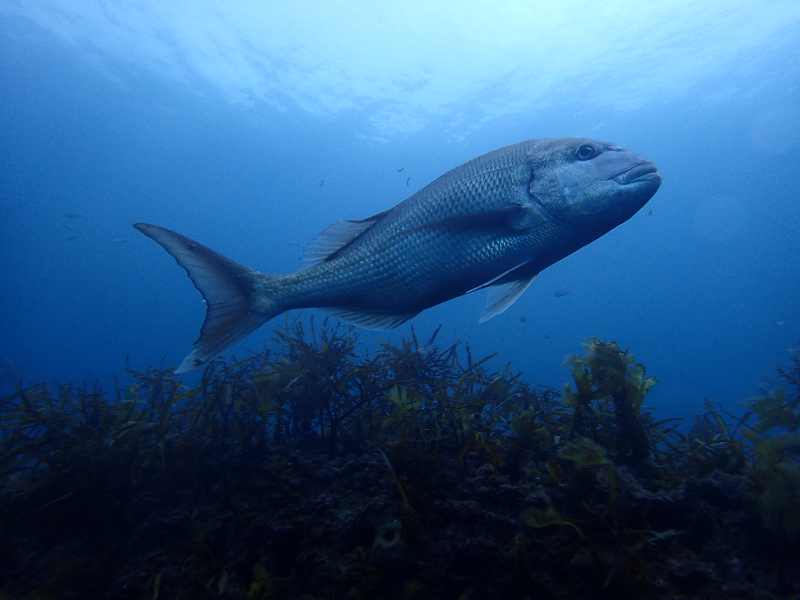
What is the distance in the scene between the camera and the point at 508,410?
11.1 feet

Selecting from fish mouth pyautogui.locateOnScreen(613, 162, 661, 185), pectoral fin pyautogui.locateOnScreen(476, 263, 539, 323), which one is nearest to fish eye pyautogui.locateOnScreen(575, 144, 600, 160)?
fish mouth pyautogui.locateOnScreen(613, 162, 661, 185)

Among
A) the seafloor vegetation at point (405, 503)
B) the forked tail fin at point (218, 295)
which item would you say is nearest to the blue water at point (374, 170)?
the seafloor vegetation at point (405, 503)

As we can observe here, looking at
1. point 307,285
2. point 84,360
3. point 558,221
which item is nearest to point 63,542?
point 307,285

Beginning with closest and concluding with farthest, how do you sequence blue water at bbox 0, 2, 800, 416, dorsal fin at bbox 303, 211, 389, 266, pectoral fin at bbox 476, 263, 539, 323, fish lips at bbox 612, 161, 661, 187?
fish lips at bbox 612, 161, 661, 187, pectoral fin at bbox 476, 263, 539, 323, dorsal fin at bbox 303, 211, 389, 266, blue water at bbox 0, 2, 800, 416

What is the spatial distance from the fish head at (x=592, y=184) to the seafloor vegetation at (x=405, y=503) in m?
1.17

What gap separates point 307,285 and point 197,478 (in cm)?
188

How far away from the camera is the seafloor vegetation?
169cm

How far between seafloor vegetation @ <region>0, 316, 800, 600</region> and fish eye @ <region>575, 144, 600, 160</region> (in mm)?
1541

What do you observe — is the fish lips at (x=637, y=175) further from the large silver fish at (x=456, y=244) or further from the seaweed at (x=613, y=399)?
the seaweed at (x=613, y=399)

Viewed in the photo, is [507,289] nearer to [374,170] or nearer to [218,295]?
[218,295]

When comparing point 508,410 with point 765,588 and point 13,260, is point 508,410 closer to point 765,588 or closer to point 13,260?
point 765,588

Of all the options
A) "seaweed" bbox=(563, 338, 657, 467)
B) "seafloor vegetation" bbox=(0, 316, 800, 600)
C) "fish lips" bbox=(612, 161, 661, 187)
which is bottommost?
"seafloor vegetation" bbox=(0, 316, 800, 600)

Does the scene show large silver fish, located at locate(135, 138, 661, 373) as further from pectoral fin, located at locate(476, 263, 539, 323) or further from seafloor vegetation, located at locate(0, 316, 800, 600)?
seafloor vegetation, located at locate(0, 316, 800, 600)

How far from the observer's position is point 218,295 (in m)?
2.63
